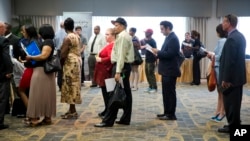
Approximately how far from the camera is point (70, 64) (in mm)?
4898

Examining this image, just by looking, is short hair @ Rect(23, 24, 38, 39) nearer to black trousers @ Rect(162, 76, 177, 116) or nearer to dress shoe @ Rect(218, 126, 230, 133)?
black trousers @ Rect(162, 76, 177, 116)

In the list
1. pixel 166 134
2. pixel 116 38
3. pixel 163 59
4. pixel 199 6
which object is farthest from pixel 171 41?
pixel 199 6

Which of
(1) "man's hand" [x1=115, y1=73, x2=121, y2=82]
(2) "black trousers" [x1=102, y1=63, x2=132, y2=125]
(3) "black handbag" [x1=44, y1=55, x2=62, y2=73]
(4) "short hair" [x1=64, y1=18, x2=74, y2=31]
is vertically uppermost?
(4) "short hair" [x1=64, y1=18, x2=74, y2=31]

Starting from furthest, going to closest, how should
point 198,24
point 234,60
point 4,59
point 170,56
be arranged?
point 198,24 → point 170,56 → point 4,59 → point 234,60

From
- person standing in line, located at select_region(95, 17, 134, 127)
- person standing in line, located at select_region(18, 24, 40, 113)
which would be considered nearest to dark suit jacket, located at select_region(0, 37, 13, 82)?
person standing in line, located at select_region(18, 24, 40, 113)

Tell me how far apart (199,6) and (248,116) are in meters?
6.04

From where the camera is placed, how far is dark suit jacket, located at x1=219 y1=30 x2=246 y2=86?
391 cm

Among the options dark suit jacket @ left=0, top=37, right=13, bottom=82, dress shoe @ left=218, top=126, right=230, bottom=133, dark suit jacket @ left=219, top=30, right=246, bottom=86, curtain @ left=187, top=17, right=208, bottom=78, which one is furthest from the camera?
curtain @ left=187, top=17, right=208, bottom=78

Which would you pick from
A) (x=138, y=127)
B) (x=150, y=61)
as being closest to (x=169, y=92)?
(x=138, y=127)

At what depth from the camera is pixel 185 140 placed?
4.16m

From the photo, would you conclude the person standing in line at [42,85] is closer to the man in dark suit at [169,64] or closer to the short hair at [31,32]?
the short hair at [31,32]

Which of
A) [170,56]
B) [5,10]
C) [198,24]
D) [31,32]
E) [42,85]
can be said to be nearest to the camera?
[42,85]

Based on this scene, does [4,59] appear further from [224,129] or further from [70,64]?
[224,129]

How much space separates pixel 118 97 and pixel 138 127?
0.54 meters
